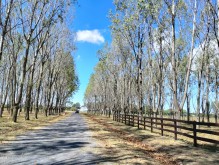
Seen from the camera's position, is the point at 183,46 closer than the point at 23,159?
No

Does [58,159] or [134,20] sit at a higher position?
[134,20]

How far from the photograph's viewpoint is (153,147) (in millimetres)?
12805

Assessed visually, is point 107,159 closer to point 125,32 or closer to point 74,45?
point 125,32

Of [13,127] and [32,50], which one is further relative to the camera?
[32,50]

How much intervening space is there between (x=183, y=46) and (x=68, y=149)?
35.7 metres

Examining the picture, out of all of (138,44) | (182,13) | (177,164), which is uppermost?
(182,13)

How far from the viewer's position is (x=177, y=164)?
30.2ft

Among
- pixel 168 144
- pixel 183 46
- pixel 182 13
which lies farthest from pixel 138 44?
pixel 168 144

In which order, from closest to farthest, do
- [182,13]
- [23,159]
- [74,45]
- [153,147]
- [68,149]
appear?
[23,159], [68,149], [153,147], [182,13], [74,45]

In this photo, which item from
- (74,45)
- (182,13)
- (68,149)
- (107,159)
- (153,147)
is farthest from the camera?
(74,45)

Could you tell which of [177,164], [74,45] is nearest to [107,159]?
[177,164]

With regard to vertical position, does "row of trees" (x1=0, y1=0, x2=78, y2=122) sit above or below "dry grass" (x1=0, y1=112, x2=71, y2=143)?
above

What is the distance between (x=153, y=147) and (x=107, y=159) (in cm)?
463

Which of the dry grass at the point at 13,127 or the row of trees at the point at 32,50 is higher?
the row of trees at the point at 32,50
